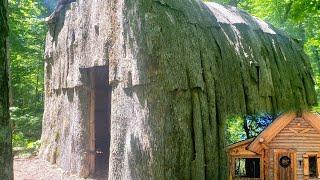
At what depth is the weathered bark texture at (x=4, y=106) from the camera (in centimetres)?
298

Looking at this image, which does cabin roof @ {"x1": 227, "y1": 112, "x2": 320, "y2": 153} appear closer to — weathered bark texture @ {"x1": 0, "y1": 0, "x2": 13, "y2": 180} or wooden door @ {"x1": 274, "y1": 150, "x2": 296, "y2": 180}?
wooden door @ {"x1": 274, "y1": 150, "x2": 296, "y2": 180}

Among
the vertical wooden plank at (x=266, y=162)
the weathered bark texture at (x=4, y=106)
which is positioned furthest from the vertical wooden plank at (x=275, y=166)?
the weathered bark texture at (x=4, y=106)

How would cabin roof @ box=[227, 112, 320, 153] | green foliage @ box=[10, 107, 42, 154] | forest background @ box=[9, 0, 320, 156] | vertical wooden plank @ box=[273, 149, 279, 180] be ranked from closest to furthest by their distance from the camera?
1. cabin roof @ box=[227, 112, 320, 153]
2. vertical wooden plank @ box=[273, 149, 279, 180]
3. green foliage @ box=[10, 107, 42, 154]
4. forest background @ box=[9, 0, 320, 156]

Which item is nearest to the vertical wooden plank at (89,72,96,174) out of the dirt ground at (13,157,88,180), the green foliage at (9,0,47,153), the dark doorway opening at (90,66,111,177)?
the dirt ground at (13,157,88,180)

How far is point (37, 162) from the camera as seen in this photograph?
13047mm

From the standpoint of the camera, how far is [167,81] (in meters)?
8.88

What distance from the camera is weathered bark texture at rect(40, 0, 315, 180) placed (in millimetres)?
8883

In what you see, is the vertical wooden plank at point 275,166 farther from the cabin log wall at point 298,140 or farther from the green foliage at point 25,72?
the green foliage at point 25,72

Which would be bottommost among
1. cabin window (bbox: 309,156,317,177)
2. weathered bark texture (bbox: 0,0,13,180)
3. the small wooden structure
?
cabin window (bbox: 309,156,317,177)

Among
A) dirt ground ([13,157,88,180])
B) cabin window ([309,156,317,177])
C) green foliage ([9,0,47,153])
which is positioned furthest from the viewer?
green foliage ([9,0,47,153])

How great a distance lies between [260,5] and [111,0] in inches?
491

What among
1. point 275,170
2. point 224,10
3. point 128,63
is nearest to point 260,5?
point 224,10

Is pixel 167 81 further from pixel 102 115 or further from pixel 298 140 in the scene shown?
pixel 298 140

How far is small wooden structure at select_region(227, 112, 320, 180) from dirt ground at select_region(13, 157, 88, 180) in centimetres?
519
